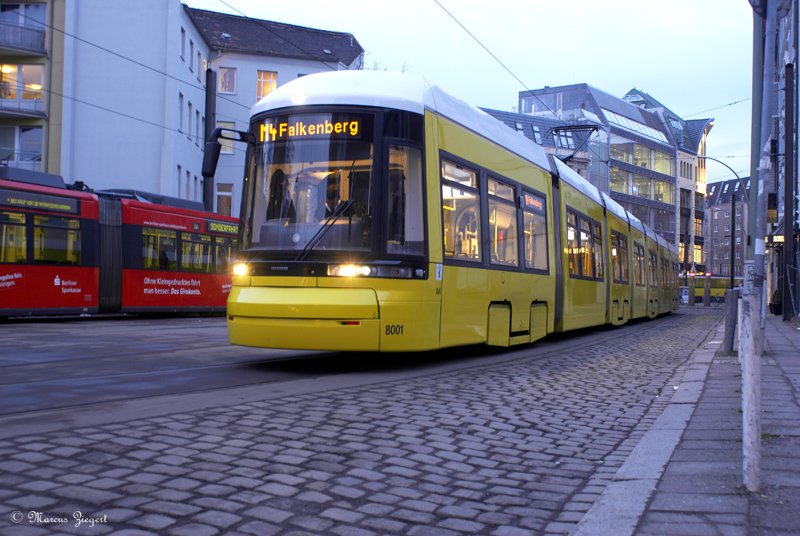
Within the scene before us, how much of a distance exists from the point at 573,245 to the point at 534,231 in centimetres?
280

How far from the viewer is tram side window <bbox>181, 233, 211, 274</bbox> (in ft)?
77.6

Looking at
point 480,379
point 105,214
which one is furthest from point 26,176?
point 480,379

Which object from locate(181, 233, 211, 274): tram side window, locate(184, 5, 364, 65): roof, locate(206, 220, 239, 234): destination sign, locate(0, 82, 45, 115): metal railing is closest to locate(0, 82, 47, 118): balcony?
locate(0, 82, 45, 115): metal railing

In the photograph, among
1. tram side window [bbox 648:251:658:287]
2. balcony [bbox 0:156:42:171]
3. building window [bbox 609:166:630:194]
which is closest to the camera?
tram side window [bbox 648:251:658:287]

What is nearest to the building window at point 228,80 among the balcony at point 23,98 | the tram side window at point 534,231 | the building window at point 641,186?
the balcony at point 23,98

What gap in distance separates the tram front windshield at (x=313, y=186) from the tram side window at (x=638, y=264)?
1642 cm

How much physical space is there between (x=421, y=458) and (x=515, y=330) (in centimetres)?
726

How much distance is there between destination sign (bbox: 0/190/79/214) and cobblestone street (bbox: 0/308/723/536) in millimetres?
13717

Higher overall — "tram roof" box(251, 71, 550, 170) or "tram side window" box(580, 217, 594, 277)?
"tram roof" box(251, 71, 550, 170)

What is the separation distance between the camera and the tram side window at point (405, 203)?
871 cm

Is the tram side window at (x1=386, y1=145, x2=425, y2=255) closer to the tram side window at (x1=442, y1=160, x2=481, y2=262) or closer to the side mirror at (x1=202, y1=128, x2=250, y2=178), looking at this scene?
the tram side window at (x1=442, y1=160, x2=481, y2=262)

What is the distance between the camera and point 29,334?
14.2m

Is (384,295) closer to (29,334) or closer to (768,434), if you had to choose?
(768,434)

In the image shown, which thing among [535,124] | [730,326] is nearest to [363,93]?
[730,326]
